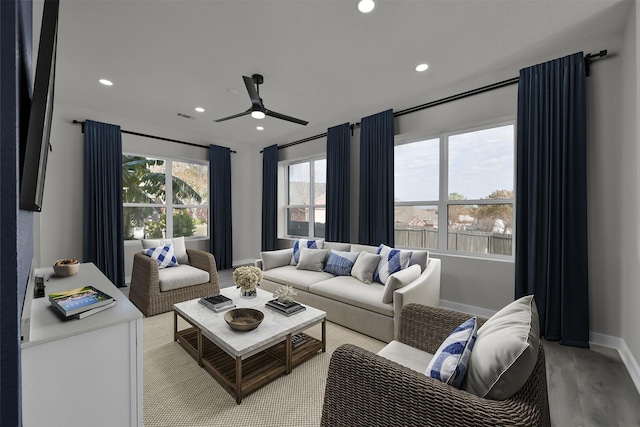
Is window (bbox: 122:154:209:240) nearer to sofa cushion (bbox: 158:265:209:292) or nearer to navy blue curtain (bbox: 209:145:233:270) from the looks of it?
navy blue curtain (bbox: 209:145:233:270)

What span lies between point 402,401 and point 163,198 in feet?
16.6

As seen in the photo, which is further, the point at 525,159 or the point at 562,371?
the point at 525,159

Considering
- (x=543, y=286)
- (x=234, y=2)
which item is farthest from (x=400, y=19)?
(x=543, y=286)

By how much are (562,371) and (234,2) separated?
363 cm

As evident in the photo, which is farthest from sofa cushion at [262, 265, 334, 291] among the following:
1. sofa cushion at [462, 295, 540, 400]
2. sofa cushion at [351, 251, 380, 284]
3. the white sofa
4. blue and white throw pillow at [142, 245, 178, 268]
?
sofa cushion at [462, 295, 540, 400]

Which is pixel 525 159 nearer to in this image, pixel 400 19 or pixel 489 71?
pixel 489 71

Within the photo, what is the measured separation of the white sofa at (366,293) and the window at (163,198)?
2529 millimetres

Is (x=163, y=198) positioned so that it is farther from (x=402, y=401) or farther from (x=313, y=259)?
(x=402, y=401)

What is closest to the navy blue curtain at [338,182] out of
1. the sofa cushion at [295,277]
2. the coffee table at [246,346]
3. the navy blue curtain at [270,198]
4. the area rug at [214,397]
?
the sofa cushion at [295,277]

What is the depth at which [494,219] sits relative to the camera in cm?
311

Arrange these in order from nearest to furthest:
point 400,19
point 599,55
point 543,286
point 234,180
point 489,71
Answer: point 400,19 < point 599,55 < point 543,286 < point 489,71 < point 234,180

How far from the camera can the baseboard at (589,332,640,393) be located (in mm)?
1920

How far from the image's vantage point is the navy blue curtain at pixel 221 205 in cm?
533

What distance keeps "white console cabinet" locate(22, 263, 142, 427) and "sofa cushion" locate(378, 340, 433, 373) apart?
1.26 meters
